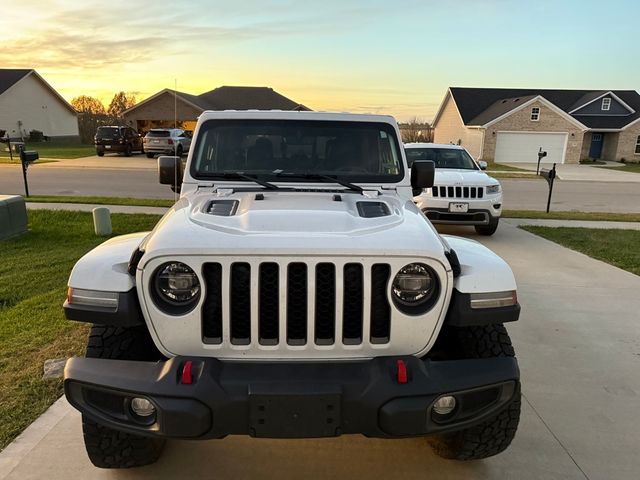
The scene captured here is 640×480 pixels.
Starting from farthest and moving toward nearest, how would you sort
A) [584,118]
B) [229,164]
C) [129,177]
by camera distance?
1. [584,118]
2. [129,177]
3. [229,164]

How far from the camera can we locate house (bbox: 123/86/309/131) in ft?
122

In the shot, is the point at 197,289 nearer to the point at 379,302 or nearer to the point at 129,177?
the point at 379,302

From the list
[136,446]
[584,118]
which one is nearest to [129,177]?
[136,446]

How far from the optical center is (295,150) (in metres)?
3.59

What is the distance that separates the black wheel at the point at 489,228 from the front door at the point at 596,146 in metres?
34.9

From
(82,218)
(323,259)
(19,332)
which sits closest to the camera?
(323,259)

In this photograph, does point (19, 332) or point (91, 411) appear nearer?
point (91, 411)

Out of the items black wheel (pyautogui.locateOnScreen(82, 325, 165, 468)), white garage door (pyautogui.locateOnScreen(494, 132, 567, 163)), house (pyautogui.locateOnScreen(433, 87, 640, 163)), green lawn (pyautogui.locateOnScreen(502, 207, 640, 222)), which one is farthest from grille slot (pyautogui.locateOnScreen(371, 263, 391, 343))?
white garage door (pyautogui.locateOnScreen(494, 132, 567, 163))

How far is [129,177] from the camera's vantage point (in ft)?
61.2

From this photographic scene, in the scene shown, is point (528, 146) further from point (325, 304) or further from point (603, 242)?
point (325, 304)

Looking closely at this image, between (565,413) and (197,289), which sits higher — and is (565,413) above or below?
below

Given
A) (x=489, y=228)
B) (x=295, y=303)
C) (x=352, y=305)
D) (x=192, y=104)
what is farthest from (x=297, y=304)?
(x=192, y=104)

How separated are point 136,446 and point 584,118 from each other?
42.0 m

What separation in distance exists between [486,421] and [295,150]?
213cm
